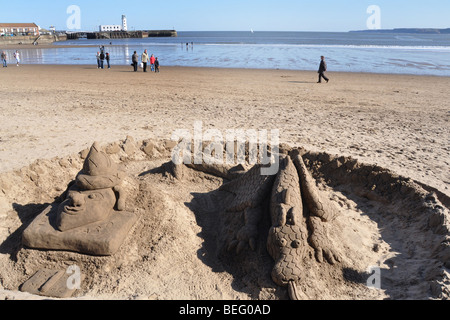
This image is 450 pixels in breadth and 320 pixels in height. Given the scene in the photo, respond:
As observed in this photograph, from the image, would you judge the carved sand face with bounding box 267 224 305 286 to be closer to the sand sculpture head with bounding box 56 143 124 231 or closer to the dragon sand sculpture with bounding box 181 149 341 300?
the dragon sand sculpture with bounding box 181 149 341 300

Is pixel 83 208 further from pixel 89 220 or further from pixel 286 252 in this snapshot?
pixel 286 252

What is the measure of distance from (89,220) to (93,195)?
32 centimetres

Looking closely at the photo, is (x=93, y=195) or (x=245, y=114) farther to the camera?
(x=245, y=114)

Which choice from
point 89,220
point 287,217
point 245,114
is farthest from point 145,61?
point 287,217

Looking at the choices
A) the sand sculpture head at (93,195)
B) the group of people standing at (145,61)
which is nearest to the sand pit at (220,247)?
the sand sculpture head at (93,195)

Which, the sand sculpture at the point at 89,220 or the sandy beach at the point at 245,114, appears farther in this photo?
the sandy beach at the point at 245,114

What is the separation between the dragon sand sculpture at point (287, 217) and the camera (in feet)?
12.5

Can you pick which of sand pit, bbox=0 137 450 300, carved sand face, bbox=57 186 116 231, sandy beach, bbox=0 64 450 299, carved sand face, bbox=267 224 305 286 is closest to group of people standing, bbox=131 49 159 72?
sandy beach, bbox=0 64 450 299

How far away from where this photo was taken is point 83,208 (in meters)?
4.23

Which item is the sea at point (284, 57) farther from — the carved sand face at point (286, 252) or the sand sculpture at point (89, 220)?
the sand sculpture at point (89, 220)

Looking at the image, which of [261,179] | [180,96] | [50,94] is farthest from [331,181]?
[50,94]

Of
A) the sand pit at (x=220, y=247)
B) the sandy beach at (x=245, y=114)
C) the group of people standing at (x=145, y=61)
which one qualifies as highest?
the group of people standing at (x=145, y=61)

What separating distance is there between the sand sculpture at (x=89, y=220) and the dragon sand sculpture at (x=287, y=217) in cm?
149

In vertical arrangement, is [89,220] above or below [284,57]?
below
